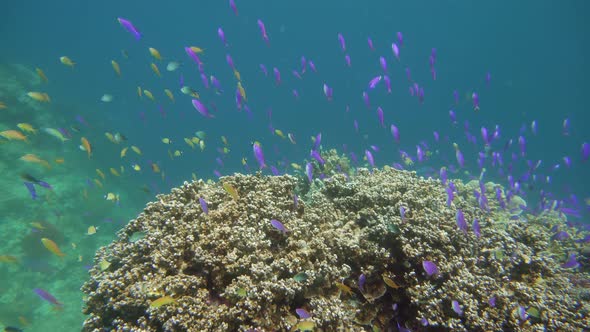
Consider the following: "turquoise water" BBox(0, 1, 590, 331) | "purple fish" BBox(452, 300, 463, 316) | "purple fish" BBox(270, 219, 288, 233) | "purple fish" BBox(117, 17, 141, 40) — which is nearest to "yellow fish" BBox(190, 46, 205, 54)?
"purple fish" BBox(117, 17, 141, 40)

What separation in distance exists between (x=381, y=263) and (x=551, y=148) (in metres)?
81.3

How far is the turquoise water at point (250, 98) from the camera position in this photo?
15.8 metres

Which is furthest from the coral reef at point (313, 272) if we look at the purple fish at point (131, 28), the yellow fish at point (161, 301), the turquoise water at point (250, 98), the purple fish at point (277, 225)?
the turquoise water at point (250, 98)

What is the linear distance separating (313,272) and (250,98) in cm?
6619

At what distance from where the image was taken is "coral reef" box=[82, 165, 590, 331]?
3.05m

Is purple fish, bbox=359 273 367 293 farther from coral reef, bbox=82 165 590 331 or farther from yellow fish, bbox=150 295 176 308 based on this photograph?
yellow fish, bbox=150 295 176 308

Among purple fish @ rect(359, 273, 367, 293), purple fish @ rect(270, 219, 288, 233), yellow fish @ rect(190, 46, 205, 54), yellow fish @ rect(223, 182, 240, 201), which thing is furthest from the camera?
yellow fish @ rect(190, 46, 205, 54)

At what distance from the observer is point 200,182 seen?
15.6ft

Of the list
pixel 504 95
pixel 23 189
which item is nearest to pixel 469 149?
pixel 504 95

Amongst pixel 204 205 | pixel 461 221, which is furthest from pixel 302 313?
pixel 461 221

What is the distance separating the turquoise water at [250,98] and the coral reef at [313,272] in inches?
418

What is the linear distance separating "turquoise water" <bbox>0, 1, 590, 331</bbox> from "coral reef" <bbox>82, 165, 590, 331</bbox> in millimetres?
10615

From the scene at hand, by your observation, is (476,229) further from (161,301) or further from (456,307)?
(161,301)

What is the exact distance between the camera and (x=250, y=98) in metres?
66.4
